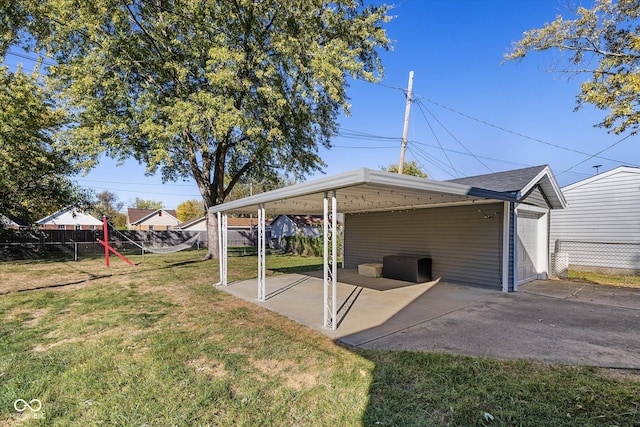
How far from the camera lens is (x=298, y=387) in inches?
111

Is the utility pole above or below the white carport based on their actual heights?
above

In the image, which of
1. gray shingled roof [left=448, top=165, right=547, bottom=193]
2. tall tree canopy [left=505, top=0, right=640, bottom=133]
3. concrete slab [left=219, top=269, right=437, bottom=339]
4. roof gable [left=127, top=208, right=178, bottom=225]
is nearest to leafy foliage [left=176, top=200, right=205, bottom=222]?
roof gable [left=127, top=208, right=178, bottom=225]

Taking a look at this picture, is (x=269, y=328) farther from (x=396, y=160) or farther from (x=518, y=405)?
(x=396, y=160)

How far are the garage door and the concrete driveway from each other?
437 millimetres

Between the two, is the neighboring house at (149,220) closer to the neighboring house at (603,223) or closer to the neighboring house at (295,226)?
the neighboring house at (295,226)

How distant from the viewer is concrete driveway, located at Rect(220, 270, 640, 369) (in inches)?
143

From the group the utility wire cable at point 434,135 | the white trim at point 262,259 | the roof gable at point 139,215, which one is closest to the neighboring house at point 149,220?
the roof gable at point 139,215

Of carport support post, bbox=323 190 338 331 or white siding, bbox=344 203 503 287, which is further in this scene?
white siding, bbox=344 203 503 287

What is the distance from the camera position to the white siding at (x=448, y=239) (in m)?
7.28

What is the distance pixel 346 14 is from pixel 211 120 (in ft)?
19.9

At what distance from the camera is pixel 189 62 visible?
10852 millimetres

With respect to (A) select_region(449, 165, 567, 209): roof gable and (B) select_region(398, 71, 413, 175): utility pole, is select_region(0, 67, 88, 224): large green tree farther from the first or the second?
(A) select_region(449, 165, 567, 209): roof gable

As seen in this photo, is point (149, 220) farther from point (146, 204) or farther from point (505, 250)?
point (505, 250)

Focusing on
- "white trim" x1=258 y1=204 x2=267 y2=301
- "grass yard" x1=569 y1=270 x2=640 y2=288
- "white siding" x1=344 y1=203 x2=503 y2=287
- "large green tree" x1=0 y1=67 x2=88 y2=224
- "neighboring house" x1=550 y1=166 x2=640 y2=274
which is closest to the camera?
"white trim" x1=258 y1=204 x2=267 y2=301
